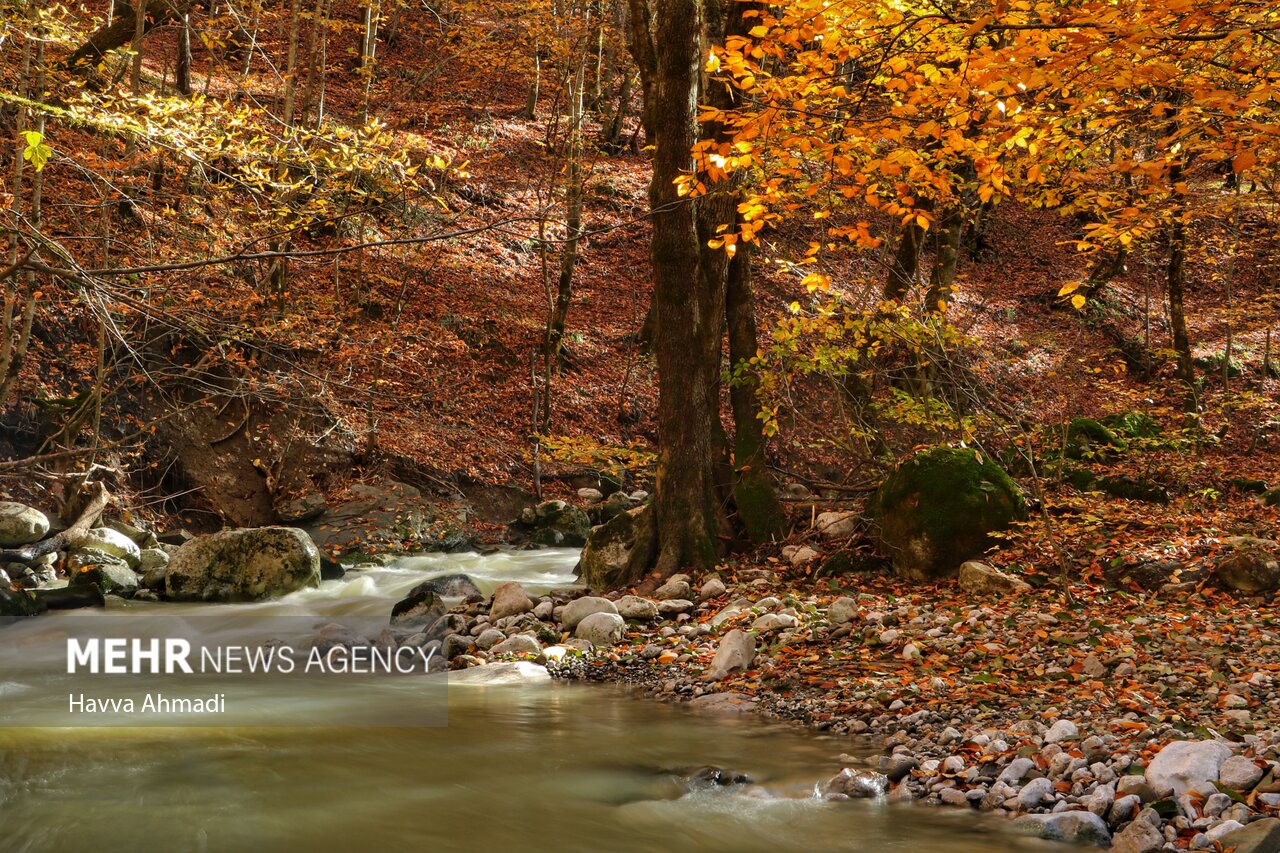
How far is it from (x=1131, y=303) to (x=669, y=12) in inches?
713

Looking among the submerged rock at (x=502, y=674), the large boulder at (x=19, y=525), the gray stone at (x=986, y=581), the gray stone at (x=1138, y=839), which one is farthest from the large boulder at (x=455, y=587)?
the gray stone at (x=1138, y=839)

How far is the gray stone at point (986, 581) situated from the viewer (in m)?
7.35

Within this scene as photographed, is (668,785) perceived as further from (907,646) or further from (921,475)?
(921,475)

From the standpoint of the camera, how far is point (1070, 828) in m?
3.77

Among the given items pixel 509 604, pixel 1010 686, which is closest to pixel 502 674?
pixel 509 604

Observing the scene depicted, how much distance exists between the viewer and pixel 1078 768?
418 cm

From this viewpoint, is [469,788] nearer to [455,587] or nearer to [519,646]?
[519,646]

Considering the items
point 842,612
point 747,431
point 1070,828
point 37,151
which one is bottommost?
point 1070,828

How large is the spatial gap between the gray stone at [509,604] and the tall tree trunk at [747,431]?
247 centimetres

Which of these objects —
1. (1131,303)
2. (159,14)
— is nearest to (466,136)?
(159,14)

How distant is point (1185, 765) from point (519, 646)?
5018 millimetres

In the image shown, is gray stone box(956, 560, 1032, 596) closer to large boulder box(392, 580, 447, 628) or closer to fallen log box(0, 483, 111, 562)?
large boulder box(392, 580, 447, 628)

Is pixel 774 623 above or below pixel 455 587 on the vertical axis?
above

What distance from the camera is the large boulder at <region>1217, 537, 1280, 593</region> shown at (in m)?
6.87
